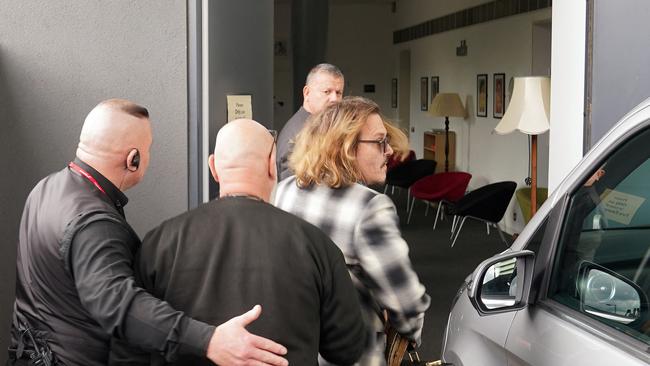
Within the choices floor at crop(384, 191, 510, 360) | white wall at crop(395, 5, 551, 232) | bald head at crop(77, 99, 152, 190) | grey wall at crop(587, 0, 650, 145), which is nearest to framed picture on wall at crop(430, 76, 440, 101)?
white wall at crop(395, 5, 551, 232)

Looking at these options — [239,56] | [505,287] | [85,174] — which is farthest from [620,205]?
[239,56]

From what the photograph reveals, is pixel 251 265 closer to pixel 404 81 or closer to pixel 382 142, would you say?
pixel 382 142

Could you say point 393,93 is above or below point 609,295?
above

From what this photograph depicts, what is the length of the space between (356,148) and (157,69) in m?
2.31

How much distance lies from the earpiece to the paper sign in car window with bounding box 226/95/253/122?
8.52 ft

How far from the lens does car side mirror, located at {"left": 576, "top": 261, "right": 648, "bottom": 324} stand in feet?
6.33

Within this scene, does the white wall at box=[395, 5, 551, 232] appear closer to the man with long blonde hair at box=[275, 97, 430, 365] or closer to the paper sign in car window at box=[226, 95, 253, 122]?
the paper sign in car window at box=[226, 95, 253, 122]

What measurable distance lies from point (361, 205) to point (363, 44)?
1826 cm

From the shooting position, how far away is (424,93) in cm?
1669

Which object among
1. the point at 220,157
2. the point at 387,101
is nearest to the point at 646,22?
the point at 220,157

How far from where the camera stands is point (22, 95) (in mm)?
4398

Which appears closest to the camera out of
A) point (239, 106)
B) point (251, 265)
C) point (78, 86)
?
point (251, 265)

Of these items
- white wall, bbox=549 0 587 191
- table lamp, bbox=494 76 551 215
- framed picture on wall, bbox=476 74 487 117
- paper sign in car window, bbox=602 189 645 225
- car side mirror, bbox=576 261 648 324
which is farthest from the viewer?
framed picture on wall, bbox=476 74 487 117

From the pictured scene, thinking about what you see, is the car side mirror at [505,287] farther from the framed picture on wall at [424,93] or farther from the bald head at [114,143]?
the framed picture on wall at [424,93]
